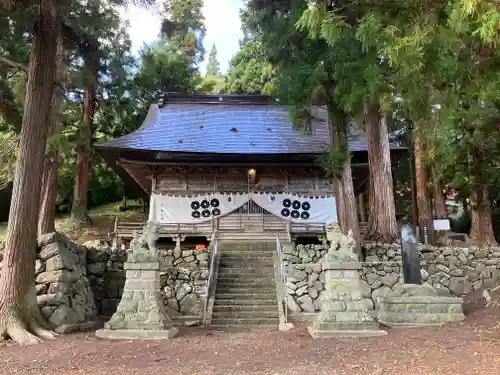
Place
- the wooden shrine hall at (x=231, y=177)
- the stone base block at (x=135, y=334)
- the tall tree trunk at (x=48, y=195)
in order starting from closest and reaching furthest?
1. the stone base block at (x=135, y=334)
2. the tall tree trunk at (x=48, y=195)
3. the wooden shrine hall at (x=231, y=177)

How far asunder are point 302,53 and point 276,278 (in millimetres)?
5859

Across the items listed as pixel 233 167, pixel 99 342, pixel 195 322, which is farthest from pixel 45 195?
pixel 99 342

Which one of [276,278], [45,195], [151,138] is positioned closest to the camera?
[276,278]

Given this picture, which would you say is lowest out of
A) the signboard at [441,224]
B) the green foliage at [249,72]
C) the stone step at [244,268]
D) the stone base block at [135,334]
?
the stone base block at [135,334]

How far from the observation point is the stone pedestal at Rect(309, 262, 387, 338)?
7289 millimetres

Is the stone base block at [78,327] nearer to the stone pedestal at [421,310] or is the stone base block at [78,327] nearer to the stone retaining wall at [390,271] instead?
the stone retaining wall at [390,271]

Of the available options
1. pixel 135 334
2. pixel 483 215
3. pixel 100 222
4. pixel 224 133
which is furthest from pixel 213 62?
pixel 135 334

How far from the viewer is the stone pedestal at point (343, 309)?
7289mm

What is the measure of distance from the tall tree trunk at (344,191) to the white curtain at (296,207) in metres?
3.04

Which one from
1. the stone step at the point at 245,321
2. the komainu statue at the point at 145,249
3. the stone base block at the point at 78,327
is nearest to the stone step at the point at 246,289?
the stone step at the point at 245,321

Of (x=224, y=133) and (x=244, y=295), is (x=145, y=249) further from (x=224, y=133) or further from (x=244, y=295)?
(x=224, y=133)

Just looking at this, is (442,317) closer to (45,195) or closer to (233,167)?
(233,167)

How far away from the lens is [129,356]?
19.7ft

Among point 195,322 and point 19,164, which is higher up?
point 19,164
